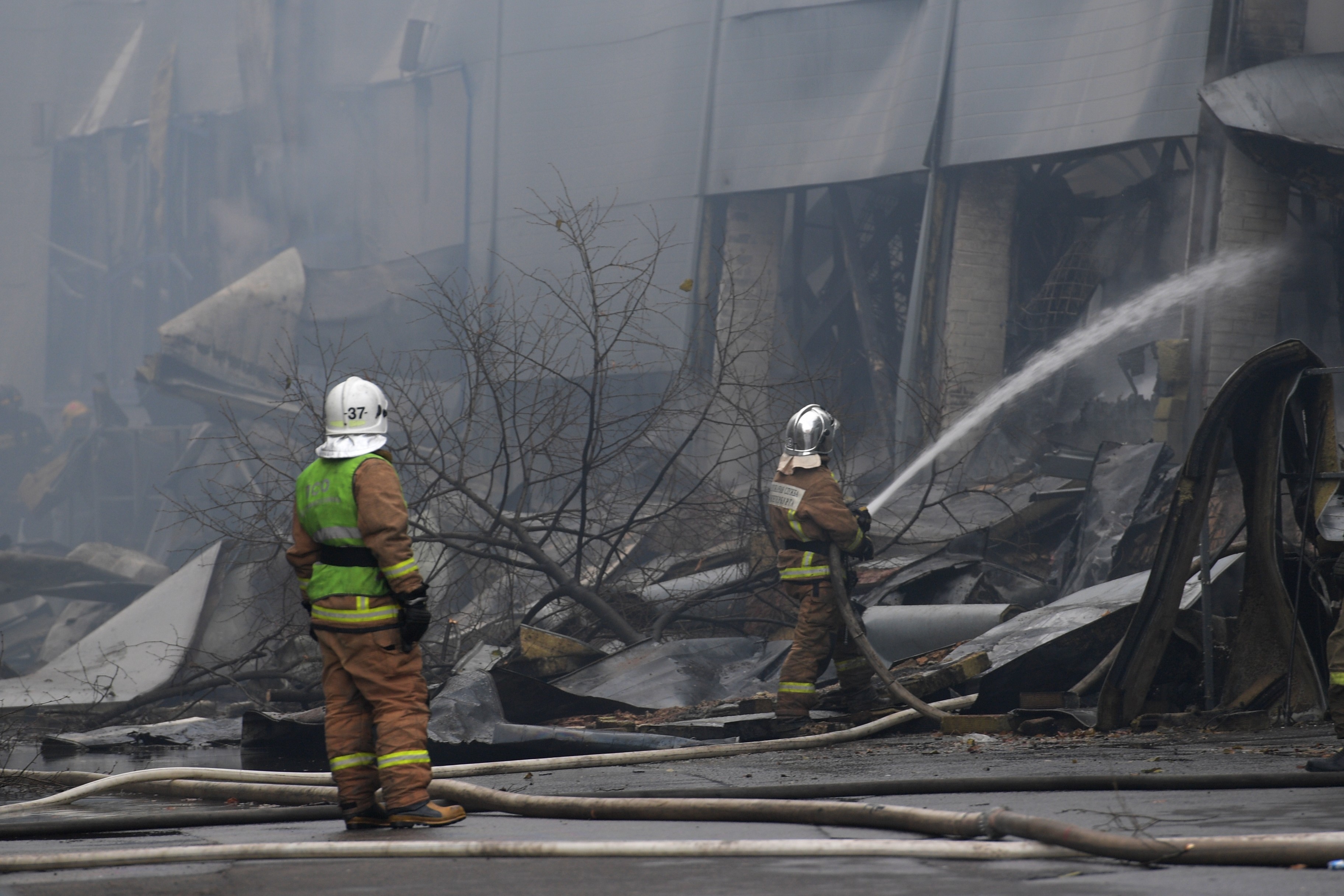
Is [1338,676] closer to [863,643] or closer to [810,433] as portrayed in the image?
[863,643]

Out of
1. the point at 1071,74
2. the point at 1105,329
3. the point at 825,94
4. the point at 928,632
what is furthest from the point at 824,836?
the point at 825,94

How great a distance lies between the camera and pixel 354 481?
3799 mm

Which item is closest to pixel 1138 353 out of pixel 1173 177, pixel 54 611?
pixel 1173 177

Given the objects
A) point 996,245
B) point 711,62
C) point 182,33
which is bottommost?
point 996,245

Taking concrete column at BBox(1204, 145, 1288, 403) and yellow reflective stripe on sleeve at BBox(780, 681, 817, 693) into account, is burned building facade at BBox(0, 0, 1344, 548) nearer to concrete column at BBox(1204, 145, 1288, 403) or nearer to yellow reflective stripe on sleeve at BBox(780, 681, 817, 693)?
concrete column at BBox(1204, 145, 1288, 403)

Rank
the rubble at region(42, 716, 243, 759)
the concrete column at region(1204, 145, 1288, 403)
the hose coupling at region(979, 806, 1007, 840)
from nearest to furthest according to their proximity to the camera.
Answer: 1. the hose coupling at region(979, 806, 1007, 840)
2. the rubble at region(42, 716, 243, 759)
3. the concrete column at region(1204, 145, 1288, 403)

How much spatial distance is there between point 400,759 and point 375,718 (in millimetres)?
146

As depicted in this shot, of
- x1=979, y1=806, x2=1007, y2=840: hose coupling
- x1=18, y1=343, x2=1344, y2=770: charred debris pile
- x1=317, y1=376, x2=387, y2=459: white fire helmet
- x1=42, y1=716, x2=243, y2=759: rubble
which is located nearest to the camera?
x1=979, y1=806, x2=1007, y2=840: hose coupling

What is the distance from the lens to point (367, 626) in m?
3.72

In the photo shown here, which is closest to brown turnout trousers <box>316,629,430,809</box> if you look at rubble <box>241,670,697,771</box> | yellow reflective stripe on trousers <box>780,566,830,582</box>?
rubble <box>241,670,697,771</box>

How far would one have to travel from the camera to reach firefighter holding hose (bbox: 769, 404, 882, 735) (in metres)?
6.27

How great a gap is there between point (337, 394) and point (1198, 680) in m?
4.13

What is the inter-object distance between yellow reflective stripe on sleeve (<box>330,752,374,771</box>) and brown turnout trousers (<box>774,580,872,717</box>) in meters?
2.84

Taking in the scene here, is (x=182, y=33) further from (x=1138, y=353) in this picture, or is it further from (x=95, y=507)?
(x=1138, y=353)
